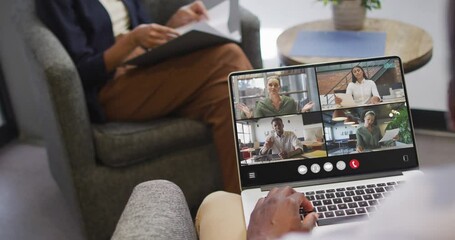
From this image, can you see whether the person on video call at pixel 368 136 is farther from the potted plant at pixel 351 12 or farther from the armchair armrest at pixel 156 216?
the potted plant at pixel 351 12

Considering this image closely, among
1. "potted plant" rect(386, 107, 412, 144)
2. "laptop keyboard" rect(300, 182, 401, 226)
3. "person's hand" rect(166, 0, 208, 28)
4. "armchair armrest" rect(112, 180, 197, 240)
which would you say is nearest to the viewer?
"armchair armrest" rect(112, 180, 197, 240)

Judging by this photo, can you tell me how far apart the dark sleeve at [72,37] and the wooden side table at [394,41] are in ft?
1.90

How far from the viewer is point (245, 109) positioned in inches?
41.3

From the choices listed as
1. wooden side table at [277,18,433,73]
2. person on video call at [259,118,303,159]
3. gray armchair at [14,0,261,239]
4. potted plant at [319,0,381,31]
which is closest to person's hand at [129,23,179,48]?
gray armchair at [14,0,261,239]

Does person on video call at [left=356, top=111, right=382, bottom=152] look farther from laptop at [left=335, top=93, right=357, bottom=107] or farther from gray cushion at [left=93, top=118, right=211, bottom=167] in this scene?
gray cushion at [left=93, top=118, right=211, bottom=167]

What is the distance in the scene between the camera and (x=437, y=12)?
6.89 feet

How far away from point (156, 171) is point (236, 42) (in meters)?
0.48

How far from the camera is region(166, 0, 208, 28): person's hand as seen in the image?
6.01 feet

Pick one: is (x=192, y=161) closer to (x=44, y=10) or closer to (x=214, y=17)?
(x=214, y=17)

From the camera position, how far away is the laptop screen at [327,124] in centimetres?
102

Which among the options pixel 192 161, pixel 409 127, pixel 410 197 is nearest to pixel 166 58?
pixel 192 161

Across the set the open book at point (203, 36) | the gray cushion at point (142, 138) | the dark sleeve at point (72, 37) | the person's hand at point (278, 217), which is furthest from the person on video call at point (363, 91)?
the dark sleeve at point (72, 37)

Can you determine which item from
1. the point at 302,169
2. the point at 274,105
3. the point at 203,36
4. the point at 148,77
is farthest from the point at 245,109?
the point at 148,77

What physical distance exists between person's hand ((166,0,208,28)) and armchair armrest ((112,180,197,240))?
957 millimetres
